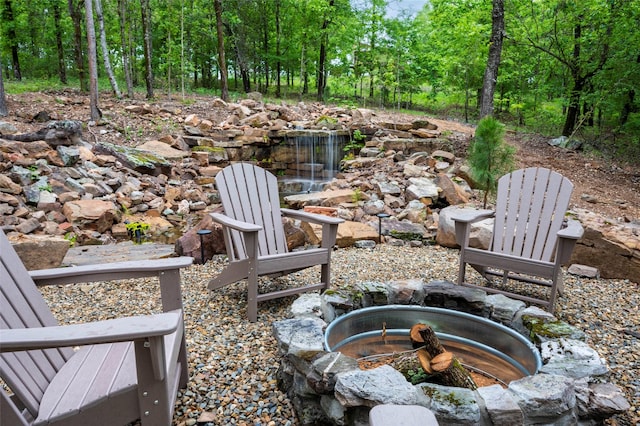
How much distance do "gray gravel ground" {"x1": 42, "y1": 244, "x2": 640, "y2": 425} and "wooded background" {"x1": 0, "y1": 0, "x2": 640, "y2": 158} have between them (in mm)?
4848

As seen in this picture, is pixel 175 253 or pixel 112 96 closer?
pixel 175 253

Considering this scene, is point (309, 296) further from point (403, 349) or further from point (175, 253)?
point (175, 253)

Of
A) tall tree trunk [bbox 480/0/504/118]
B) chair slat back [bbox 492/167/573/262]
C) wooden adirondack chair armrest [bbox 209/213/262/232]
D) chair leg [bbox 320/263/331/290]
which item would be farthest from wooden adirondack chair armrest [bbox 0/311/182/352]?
tall tree trunk [bbox 480/0/504/118]

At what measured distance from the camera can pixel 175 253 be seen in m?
3.64

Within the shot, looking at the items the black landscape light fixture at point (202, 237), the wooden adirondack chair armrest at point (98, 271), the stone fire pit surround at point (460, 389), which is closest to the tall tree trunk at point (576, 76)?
the stone fire pit surround at point (460, 389)

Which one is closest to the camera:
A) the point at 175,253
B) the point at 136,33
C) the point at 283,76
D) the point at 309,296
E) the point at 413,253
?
the point at 309,296

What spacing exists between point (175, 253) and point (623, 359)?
10.9 feet

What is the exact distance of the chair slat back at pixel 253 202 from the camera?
2818mm

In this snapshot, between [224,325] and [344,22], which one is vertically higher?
[344,22]

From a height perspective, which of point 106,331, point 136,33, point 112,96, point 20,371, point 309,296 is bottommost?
point 309,296

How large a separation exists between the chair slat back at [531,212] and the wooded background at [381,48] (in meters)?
4.40

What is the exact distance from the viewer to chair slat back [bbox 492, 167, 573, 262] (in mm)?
3002

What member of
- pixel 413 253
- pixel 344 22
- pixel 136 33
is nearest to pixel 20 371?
pixel 413 253

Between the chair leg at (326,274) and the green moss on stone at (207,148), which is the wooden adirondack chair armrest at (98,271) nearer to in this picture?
the chair leg at (326,274)
